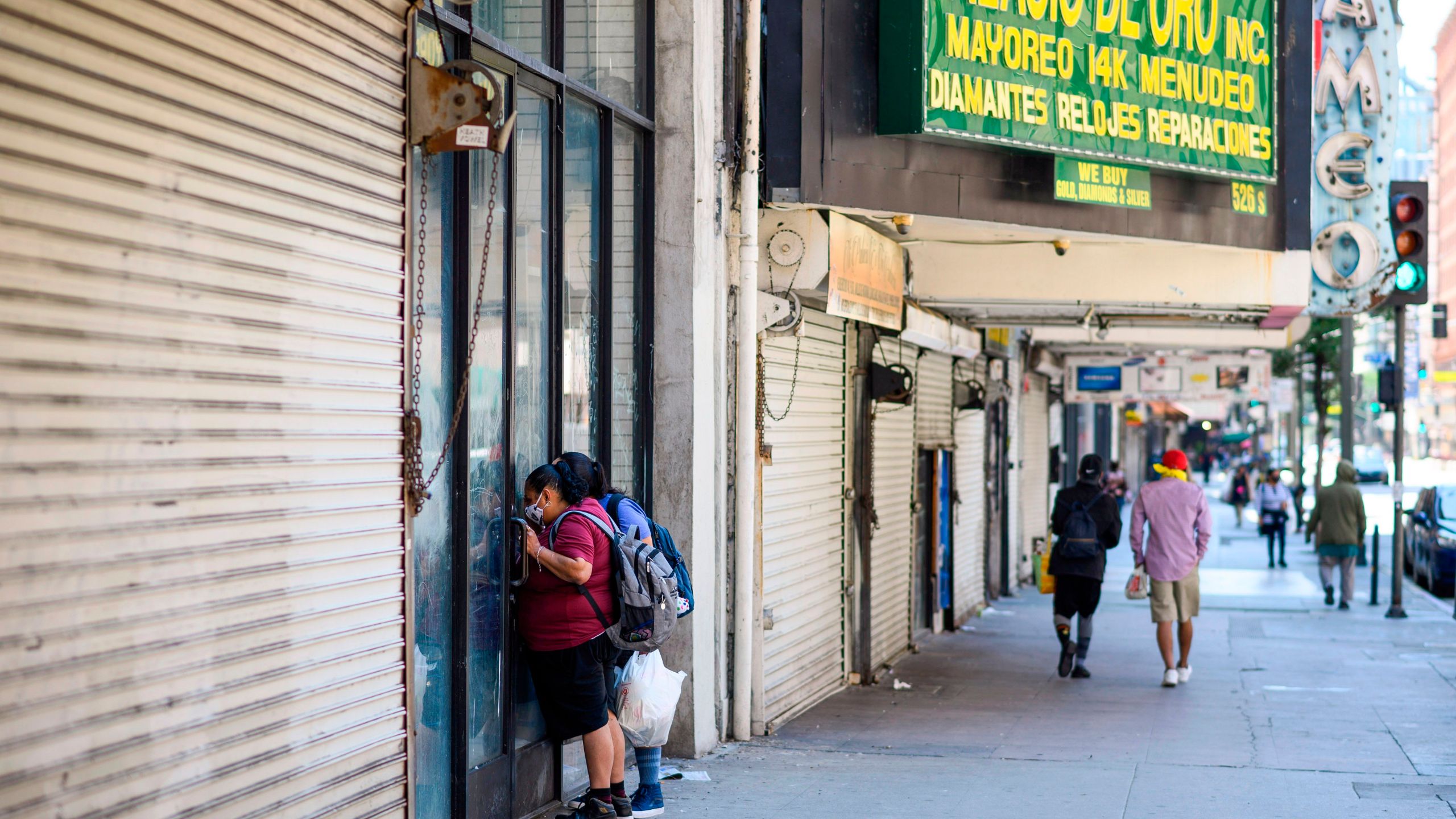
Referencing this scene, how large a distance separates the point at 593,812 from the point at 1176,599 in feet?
22.1

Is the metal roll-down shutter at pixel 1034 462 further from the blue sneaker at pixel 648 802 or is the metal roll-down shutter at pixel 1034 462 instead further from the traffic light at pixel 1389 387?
the blue sneaker at pixel 648 802

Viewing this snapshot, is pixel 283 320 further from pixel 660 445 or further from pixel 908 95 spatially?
pixel 908 95

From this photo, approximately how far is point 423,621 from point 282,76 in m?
2.29

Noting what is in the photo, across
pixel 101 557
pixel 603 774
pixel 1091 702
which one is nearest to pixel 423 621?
pixel 603 774

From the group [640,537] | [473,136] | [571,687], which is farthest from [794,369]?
[473,136]

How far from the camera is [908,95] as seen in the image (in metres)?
10.0

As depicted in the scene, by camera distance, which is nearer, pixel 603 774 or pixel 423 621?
pixel 423 621

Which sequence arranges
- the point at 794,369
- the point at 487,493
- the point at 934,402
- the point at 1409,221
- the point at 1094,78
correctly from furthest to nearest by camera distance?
1. the point at 934,402
2. the point at 1409,221
3. the point at 1094,78
4. the point at 794,369
5. the point at 487,493

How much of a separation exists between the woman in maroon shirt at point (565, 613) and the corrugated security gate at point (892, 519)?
5817 mm

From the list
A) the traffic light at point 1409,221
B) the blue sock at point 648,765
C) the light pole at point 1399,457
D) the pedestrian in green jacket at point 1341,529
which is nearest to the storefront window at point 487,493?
the blue sock at point 648,765

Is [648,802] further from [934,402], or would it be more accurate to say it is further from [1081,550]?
[934,402]

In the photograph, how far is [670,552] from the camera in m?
7.19

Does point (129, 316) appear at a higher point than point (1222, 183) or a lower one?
lower

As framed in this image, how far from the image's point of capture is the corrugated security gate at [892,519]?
12.9 metres
